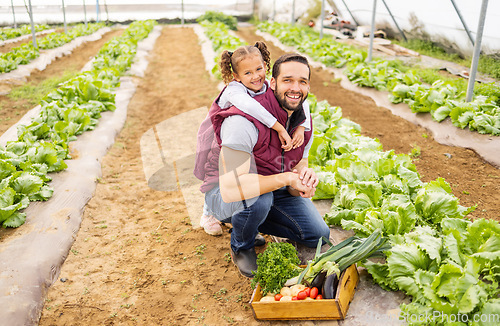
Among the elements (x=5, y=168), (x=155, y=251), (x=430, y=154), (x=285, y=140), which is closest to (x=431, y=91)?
(x=430, y=154)

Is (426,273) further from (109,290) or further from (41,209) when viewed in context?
(41,209)

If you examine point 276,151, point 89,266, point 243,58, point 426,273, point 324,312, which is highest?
point 243,58

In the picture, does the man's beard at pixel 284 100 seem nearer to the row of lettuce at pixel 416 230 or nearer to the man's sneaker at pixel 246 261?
the row of lettuce at pixel 416 230

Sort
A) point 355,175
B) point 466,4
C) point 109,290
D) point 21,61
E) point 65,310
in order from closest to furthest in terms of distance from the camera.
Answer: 1. point 65,310
2. point 109,290
3. point 355,175
4. point 466,4
5. point 21,61

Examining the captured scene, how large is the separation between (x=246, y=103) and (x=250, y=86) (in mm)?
378

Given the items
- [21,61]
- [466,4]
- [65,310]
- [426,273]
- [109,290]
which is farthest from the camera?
[21,61]

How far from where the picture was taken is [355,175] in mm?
3723

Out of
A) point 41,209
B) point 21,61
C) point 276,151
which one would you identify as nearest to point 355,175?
point 276,151

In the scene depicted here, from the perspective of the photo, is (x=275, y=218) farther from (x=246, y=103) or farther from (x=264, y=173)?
(x=246, y=103)

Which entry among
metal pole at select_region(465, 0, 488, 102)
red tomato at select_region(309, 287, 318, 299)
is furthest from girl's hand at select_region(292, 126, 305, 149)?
metal pole at select_region(465, 0, 488, 102)

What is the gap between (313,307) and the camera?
2465 mm

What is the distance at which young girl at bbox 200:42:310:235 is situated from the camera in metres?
2.79

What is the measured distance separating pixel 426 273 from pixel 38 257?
2697mm

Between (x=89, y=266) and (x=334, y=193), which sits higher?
(x=334, y=193)
